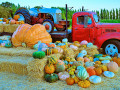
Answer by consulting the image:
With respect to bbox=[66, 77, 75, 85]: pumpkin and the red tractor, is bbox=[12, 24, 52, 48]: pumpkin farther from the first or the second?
bbox=[66, 77, 75, 85]: pumpkin

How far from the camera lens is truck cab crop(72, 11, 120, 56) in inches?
251

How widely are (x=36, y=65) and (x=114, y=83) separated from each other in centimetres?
216

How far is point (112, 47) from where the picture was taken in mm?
6410

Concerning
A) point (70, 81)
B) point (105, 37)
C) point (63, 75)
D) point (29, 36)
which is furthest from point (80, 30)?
point (70, 81)

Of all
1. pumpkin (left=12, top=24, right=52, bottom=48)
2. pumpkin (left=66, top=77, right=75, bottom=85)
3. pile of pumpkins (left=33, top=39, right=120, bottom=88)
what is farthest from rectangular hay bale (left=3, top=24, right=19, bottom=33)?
pumpkin (left=66, top=77, right=75, bottom=85)

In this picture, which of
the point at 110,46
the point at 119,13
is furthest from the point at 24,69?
the point at 119,13

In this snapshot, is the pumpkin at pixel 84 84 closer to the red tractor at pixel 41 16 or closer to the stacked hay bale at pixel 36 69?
the stacked hay bale at pixel 36 69

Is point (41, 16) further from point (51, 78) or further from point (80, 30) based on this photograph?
point (51, 78)

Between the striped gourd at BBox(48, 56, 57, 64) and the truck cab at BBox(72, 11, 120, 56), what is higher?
the truck cab at BBox(72, 11, 120, 56)

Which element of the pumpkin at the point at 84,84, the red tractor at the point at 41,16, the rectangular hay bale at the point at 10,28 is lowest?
the pumpkin at the point at 84,84

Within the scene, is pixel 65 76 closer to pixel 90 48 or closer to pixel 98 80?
pixel 98 80

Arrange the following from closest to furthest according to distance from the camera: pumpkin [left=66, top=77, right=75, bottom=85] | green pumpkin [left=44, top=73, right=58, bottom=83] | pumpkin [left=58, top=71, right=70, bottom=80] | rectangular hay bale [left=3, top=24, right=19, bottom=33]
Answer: pumpkin [left=66, top=77, right=75, bottom=85], green pumpkin [left=44, top=73, right=58, bottom=83], pumpkin [left=58, top=71, right=70, bottom=80], rectangular hay bale [left=3, top=24, right=19, bottom=33]

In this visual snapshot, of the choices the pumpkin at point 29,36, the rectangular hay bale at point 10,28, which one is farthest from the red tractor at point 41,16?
the pumpkin at point 29,36

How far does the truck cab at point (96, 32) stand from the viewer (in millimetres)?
6379
